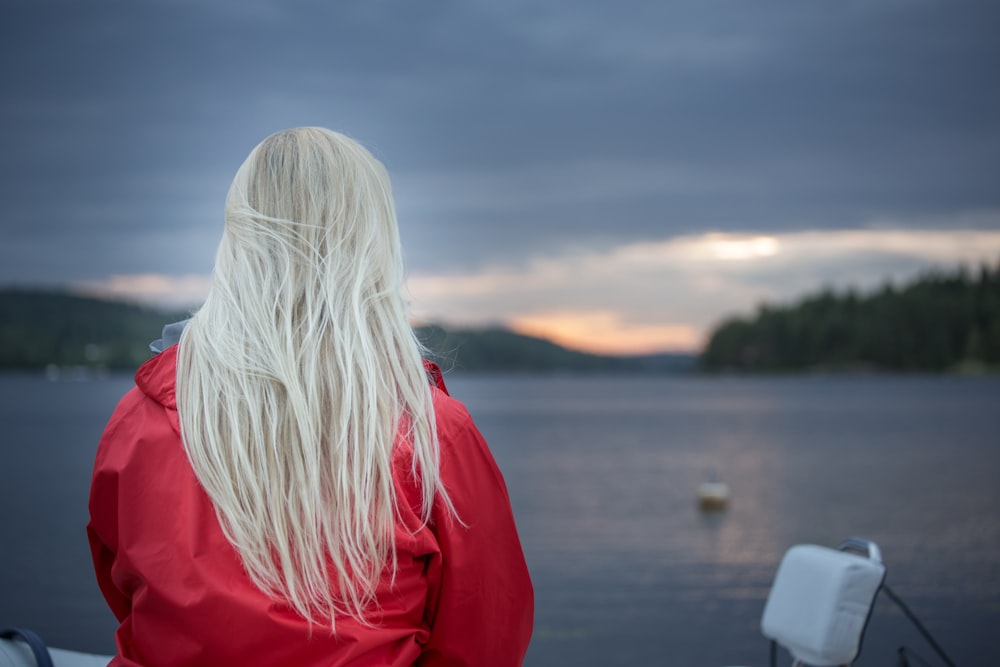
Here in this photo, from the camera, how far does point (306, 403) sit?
1691 millimetres

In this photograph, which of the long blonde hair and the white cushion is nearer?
the long blonde hair

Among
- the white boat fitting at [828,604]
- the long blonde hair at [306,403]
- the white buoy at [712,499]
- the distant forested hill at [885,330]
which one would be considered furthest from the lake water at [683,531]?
the distant forested hill at [885,330]

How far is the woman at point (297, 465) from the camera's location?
1662mm

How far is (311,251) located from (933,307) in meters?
161

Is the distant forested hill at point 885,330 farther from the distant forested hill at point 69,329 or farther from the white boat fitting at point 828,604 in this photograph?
the white boat fitting at point 828,604

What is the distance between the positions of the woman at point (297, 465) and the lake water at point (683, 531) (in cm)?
1186

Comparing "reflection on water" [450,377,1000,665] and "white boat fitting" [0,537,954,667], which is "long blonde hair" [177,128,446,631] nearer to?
"white boat fitting" [0,537,954,667]

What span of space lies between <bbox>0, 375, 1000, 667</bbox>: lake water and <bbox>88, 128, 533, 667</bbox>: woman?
11.9 meters

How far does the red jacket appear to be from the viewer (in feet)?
5.38

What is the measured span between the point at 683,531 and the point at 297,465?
26.8 m

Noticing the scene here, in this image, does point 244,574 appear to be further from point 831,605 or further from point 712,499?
point 712,499

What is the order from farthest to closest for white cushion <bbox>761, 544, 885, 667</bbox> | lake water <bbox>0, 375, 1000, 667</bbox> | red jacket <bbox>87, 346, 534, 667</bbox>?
lake water <bbox>0, 375, 1000, 667</bbox>
white cushion <bbox>761, 544, 885, 667</bbox>
red jacket <bbox>87, 346, 534, 667</bbox>

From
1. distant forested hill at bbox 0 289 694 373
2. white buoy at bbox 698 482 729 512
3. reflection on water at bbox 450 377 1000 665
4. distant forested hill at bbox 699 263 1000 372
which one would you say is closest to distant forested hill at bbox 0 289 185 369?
distant forested hill at bbox 0 289 694 373

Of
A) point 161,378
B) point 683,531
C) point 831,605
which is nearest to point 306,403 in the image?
point 161,378
